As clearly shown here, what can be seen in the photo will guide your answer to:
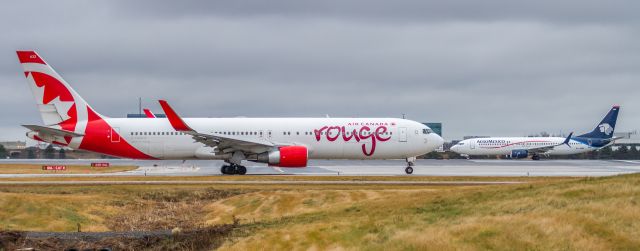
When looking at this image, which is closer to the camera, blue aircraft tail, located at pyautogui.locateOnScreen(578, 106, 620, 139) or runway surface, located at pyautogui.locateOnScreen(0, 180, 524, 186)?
runway surface, located at pyautogui.locateOnScreen(0, 180, 524, 186)

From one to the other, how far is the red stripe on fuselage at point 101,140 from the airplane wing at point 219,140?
15.7 feet

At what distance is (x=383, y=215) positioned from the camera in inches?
741

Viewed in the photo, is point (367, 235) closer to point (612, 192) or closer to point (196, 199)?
point (612, 192)

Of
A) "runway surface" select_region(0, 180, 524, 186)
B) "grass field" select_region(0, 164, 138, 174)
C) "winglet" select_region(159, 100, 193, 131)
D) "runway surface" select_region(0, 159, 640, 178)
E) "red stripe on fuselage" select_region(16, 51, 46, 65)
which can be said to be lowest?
"runway surface" select_region(0, 180, 524, 186)

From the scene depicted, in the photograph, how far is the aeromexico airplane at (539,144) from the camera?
8625 cm

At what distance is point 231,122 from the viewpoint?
141 feet

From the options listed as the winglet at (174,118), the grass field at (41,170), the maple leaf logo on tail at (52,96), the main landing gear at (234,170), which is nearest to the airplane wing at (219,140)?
the winglet at (174,118)

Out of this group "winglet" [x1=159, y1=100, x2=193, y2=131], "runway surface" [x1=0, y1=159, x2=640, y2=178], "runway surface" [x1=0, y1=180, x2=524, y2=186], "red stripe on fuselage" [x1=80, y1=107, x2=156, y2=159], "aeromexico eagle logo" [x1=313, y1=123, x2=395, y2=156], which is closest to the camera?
"runway surface" [x1=0, y1=180, x2=524, y2=186]

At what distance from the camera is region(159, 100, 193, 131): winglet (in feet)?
126

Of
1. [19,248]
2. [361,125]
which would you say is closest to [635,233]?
[19,248]

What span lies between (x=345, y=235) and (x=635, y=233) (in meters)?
6.55

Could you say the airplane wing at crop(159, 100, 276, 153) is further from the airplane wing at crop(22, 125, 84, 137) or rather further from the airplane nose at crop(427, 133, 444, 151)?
the airplane nose at crop(427, 133, 444, 151)

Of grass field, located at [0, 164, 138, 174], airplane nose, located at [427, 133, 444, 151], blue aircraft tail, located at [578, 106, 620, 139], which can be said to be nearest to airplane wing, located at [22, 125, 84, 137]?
grass field, located at [0, 164, 138, 174]

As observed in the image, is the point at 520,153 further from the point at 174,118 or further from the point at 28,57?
the point at 28,57
